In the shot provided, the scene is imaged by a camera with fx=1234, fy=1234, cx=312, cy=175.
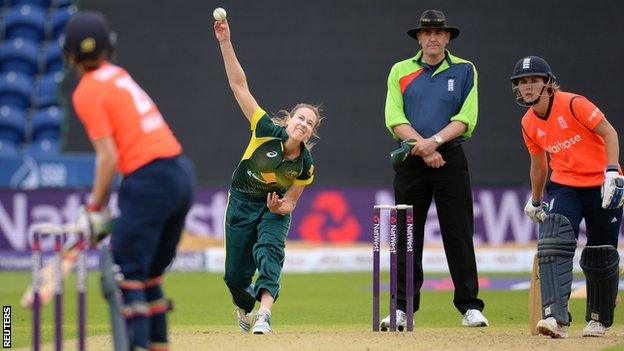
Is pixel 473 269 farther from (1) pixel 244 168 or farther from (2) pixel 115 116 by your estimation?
(2) pixel 115 116

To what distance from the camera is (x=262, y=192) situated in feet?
23.7

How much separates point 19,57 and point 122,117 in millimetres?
10762

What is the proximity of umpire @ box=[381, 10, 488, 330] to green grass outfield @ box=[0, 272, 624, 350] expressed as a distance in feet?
1.42

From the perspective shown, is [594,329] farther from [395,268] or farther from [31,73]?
[31,73]

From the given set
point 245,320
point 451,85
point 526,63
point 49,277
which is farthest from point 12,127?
point 49,277

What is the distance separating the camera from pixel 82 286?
485cm

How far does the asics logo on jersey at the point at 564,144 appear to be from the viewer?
683 cm

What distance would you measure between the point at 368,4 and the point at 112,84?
364 inches

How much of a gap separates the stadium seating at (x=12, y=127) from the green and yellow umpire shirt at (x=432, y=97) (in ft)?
27.0

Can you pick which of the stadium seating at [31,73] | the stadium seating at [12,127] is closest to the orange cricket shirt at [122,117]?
the stadium seating at [31,73]

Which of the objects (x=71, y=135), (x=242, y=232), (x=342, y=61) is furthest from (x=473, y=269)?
(x=71, y=135)

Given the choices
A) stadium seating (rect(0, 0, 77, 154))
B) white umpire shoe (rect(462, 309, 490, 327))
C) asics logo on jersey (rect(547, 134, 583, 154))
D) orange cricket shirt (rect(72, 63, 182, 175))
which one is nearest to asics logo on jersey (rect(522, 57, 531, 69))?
asics logo on jersey (rect(547, 134, 583, 154))

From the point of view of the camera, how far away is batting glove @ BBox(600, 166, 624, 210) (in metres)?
6.52

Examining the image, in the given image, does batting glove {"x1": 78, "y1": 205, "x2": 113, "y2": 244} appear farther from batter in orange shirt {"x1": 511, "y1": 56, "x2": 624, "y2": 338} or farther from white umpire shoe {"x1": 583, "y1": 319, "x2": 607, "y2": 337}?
white umpire shoe {"x1": 583, "y1": 319, "x2": 607, "y2": 337}
